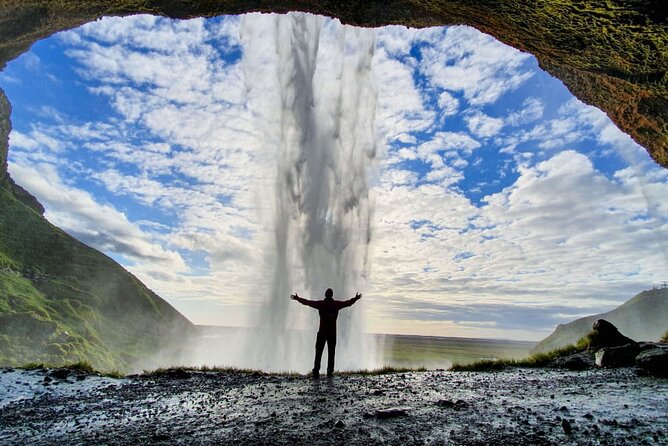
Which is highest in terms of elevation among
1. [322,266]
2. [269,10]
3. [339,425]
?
[269,10]

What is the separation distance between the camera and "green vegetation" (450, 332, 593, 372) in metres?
15.1

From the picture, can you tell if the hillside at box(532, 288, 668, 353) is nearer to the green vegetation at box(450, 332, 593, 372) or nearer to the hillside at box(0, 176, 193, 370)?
the green vegetation at box(450, 332, 593, 372)

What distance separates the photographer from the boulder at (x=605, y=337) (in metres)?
16.0

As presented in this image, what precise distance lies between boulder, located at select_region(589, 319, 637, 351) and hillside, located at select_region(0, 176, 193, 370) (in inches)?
3126

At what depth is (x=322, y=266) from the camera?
2377 inches

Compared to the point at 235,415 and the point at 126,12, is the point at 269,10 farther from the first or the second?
the point at 235,415

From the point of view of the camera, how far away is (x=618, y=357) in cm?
1367

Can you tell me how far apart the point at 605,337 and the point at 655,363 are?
5.47 metres

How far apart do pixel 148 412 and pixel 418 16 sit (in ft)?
48.0

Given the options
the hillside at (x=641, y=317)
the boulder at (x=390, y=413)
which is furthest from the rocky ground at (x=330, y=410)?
the hillside at (x=641, y=317)

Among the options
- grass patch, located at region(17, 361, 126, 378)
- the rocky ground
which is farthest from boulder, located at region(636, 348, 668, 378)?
grass patch, located at region(17, 361, 126, 378)

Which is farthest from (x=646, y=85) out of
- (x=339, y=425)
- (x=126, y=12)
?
(x=126, y=12)

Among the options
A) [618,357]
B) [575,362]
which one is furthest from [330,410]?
[618,357]

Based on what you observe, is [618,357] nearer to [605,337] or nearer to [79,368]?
[605,337]
